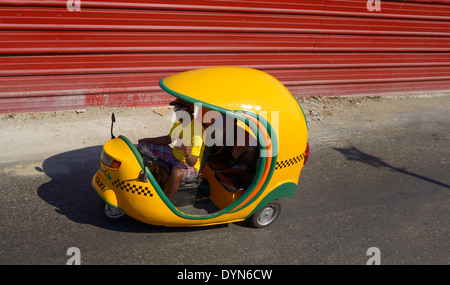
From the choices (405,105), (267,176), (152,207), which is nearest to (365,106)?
(405,105)

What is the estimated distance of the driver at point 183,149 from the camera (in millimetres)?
4668

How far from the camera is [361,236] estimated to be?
5.35 metres

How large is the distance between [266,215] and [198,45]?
3937 mm

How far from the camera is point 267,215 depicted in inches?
210

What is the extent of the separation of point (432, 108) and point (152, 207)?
793 centimetres

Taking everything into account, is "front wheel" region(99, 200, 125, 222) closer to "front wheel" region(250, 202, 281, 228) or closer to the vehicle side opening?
the vehicle side opening

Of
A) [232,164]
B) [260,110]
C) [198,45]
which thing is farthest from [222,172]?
[198,45]

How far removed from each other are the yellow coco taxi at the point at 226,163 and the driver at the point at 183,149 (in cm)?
10

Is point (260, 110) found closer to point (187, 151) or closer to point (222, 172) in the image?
point (187, 151)

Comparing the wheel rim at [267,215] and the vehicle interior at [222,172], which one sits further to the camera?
the wheel rim at [267,215]

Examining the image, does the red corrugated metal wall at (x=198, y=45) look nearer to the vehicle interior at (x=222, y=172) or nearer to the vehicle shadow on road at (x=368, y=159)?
the vehicle shadow on road at (x=368, y=159)

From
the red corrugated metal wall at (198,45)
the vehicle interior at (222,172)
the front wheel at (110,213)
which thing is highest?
the red corrugated metal wall at (198,45)

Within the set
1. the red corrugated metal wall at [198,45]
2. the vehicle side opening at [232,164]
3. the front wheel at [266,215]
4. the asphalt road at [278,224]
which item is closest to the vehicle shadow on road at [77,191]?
the asphalt road at [278,224]

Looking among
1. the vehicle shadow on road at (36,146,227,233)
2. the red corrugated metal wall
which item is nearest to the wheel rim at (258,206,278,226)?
the vehicle shadow on road at (36,146,227,233)
